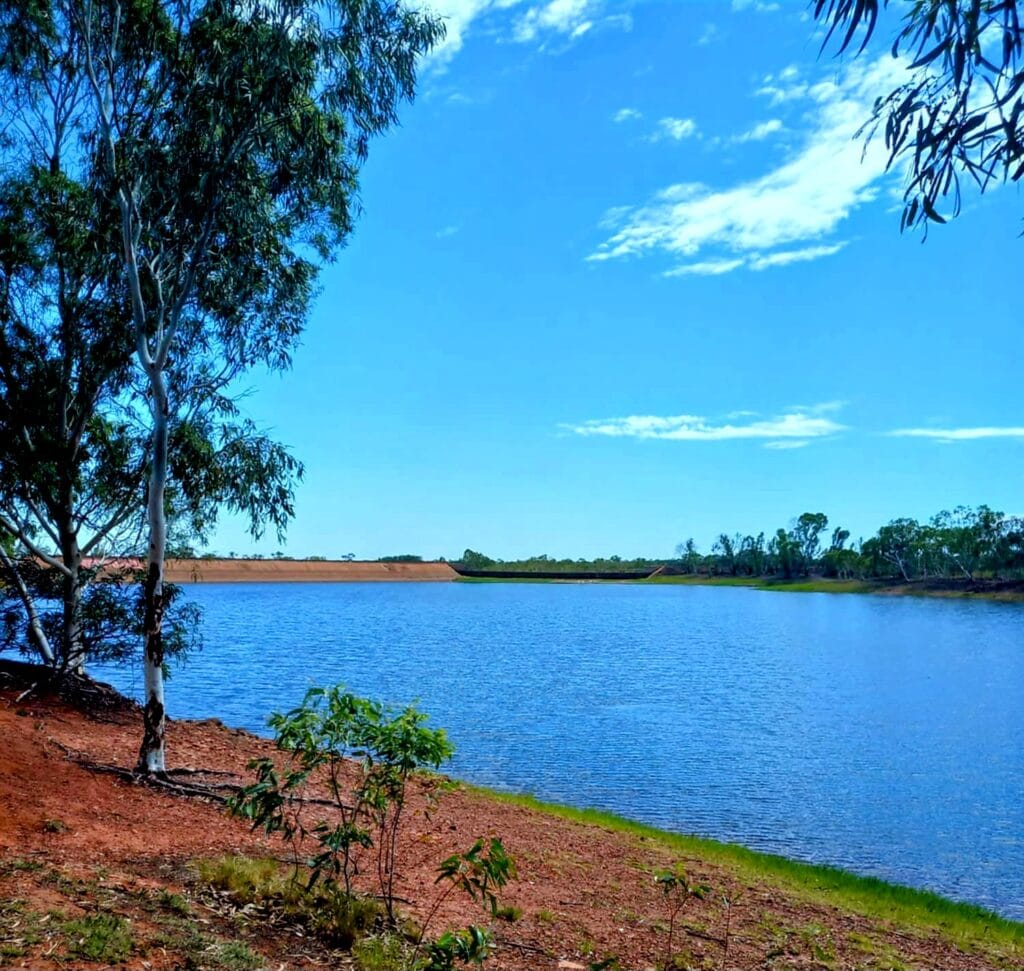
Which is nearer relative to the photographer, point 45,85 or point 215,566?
point 45,85

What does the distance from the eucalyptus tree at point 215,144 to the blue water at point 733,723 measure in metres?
7.04

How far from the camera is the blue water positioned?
536 inches

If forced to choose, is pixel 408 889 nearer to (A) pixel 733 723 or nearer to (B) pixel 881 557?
(A) pixel 733 723

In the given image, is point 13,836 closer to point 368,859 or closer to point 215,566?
point 368,859

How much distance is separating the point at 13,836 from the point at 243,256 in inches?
304

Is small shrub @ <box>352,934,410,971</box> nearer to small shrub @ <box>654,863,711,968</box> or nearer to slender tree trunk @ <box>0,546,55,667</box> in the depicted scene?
small shrub @ <box>654,863,711,968</box>

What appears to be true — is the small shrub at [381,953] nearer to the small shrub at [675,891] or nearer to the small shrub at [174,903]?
the small shrub at [174,903]

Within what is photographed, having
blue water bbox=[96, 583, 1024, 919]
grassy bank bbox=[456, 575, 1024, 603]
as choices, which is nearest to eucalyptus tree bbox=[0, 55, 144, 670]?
blue water bbox=[96, 583, 1024, 919]

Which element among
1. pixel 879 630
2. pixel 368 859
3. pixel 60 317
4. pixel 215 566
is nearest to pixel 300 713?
pixel 368 859

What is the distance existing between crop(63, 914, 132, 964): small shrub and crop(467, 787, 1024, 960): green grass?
22.6 feet

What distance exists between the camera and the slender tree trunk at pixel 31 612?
1360 cm

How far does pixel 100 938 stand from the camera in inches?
181

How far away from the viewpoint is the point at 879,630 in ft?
197

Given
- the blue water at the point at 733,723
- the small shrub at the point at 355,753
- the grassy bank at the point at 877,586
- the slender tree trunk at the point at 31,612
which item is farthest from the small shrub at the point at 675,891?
the grassy bank at the point at 877,586
